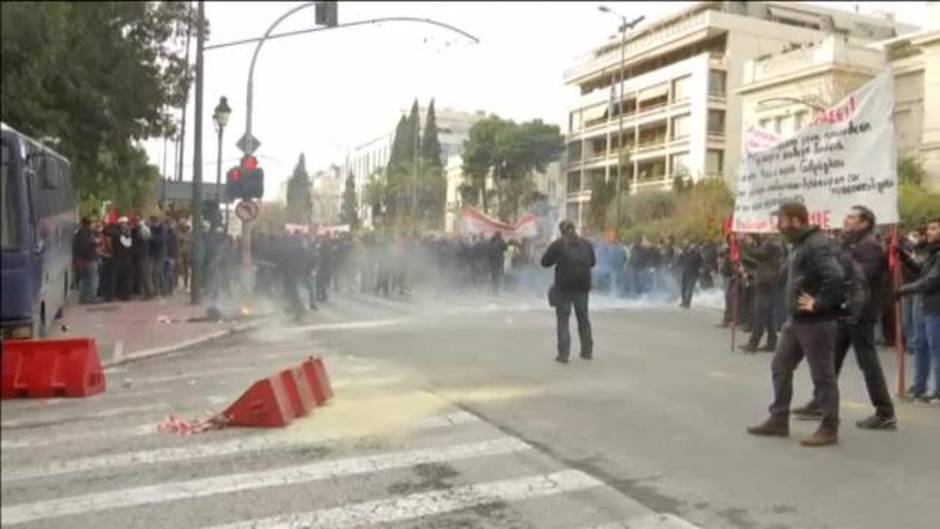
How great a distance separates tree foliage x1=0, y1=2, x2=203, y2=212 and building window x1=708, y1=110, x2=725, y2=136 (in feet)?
213

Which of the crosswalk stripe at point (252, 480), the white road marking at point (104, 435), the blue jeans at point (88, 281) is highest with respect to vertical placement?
the blue jeans at point (88, 281)

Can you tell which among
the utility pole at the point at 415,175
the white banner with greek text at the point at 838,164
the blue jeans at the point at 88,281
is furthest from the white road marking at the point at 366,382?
the utility pole at the point at 415,175

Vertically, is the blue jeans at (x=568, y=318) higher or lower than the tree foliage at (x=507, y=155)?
lower

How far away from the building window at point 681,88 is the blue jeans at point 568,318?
59914mm

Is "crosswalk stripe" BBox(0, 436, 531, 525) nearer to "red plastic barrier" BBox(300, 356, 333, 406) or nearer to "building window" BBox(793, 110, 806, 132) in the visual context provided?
"red plastic barrier" BBox(300, 356, 333, 406)

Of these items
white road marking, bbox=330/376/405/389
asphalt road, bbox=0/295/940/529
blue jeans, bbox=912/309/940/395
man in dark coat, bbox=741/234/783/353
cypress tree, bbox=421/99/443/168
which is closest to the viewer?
asphalt road, bbox=0/295/940/529

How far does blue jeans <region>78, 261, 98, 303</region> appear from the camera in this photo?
19.6 metres

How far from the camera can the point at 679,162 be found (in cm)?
6969

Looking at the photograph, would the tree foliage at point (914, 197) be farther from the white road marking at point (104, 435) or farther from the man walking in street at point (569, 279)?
the white road marking at point (104, 435)

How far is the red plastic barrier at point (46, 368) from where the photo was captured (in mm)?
2072

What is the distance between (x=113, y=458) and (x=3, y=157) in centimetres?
450

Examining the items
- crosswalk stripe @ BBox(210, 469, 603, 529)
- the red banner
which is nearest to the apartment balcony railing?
the red banner

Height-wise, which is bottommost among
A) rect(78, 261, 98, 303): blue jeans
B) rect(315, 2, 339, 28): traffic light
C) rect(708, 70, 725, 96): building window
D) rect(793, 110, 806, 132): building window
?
rect(78, 261, 98, 303): blue jeans

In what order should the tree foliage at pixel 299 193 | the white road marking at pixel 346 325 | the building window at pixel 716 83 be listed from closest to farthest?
the white road marking at pixel 346 325
the tree foliage at pixel 299 193
the building window at pixel 716 83
